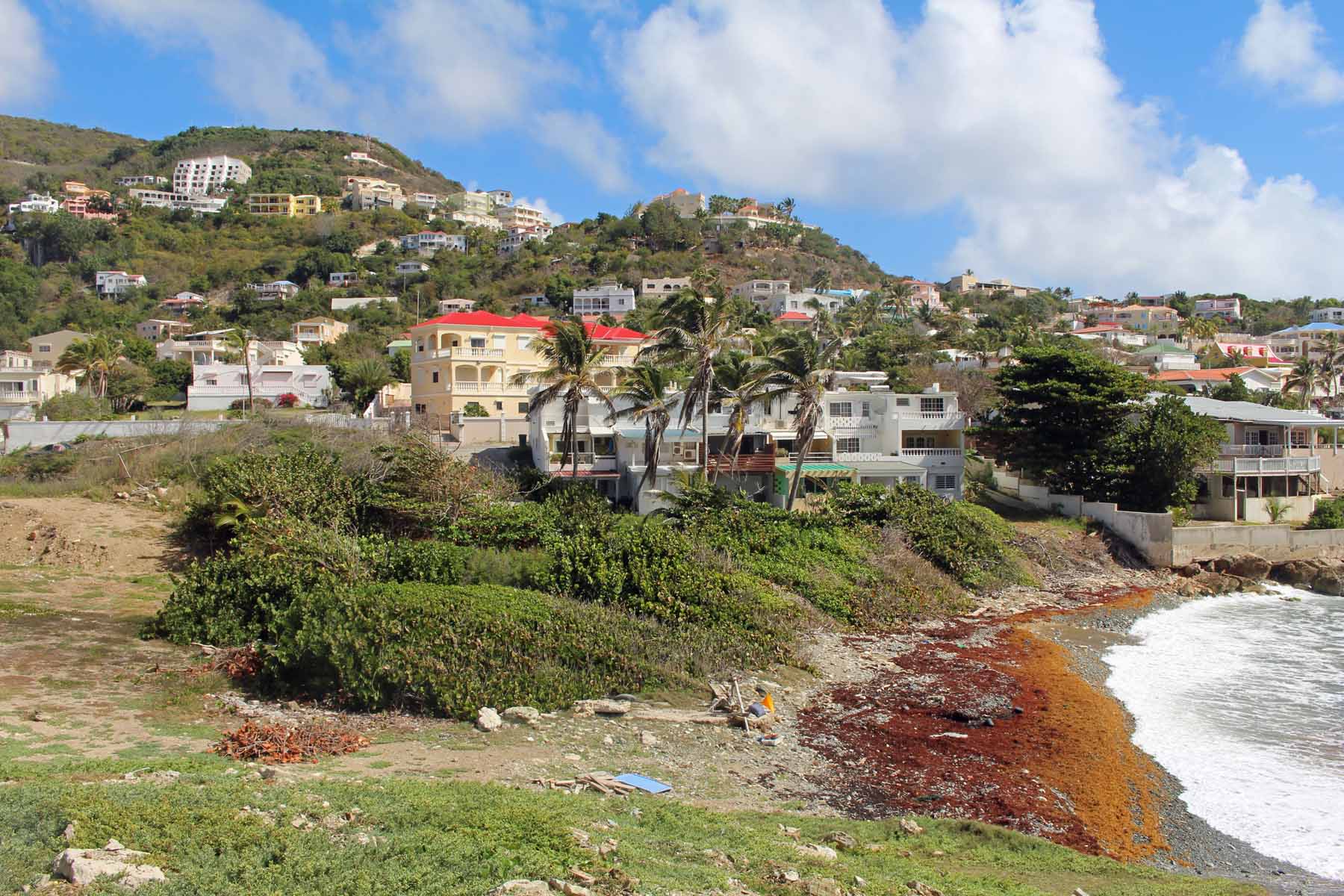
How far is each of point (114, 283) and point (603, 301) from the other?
64.0 metres

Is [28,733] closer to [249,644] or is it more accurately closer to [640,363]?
[249,644]

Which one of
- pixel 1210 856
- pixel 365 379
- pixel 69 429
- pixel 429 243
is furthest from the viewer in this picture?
pixel 429 243

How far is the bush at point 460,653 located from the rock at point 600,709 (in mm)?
263

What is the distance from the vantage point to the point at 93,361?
189ft

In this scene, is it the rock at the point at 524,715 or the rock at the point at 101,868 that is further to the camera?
the rock at the point at 524,715

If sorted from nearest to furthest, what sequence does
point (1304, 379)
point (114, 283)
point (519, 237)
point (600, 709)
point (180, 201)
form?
point (600, 709) < point (1304, 379) < point (114, 283) < point (519, 237) < point (180, 201)

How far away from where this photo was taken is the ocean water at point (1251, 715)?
12617 mm

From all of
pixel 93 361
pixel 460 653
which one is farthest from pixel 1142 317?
pixel 460 653

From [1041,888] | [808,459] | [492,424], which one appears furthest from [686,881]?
[492,424]

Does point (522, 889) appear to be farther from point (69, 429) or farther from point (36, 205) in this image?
point (36, 205)

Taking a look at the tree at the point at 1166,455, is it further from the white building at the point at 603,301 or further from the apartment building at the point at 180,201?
the apartment building at the point at 180,201

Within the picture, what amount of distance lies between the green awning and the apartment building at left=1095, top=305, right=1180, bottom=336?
324ft

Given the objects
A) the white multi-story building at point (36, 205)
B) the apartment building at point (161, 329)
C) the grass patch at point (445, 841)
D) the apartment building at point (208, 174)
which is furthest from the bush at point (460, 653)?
the apartment building at point (208, 174)

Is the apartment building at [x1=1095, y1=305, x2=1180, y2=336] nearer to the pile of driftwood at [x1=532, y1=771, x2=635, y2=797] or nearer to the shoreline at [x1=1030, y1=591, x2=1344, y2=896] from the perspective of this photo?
the shoreline at [x1=1030, y1=591, x2=1344, y2=896]
